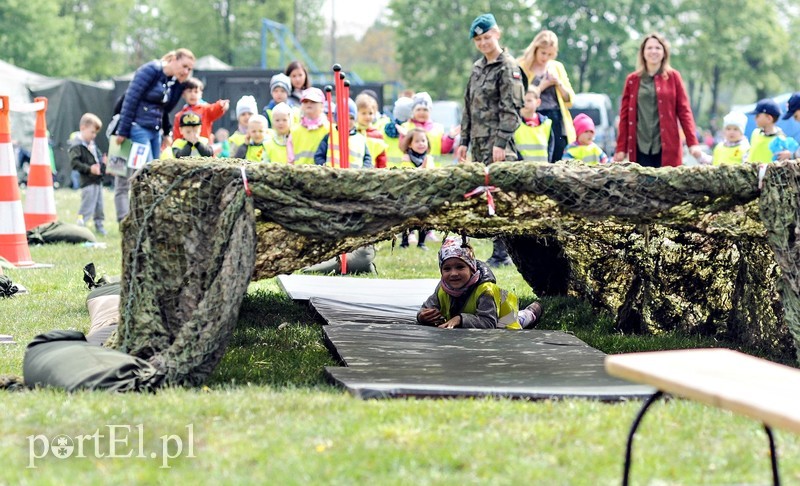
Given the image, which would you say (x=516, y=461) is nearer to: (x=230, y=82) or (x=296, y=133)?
(x=296, y=133)

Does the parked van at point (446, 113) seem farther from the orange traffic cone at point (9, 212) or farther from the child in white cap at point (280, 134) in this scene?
the orange traffic cone at point (9, 212)

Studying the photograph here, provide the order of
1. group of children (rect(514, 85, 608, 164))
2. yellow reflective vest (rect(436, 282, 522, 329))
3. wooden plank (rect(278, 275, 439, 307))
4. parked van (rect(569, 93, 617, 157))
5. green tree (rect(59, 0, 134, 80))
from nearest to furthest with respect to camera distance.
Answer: yellow reflective vest (rect(436, 282, 522, 329)) < wooden plank (rect(278, 275, 439, 307)) < group of children (rect(514, 85, 608, 164)) < parked van (rect(569, 93, 617, 157)) < green tree (rect(59, 0, 134, 80))

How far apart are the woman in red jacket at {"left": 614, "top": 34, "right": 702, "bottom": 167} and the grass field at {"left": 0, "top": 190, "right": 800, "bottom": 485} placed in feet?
15.6

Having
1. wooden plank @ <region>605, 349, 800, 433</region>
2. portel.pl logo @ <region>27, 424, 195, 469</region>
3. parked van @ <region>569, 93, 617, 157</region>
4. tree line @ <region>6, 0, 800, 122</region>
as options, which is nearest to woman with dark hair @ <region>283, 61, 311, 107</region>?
portel.pl logo @ <region>27, 424, 195, 469</region>

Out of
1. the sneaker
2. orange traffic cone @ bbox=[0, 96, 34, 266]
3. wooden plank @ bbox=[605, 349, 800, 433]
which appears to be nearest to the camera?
wooden plank @ bbox=[605, 349, 800, 433]

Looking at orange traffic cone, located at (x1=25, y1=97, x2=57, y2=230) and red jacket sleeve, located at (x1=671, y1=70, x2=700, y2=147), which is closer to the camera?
red jacket sleeve, located at (x1=671, y1=70, x2=700, y2=147)

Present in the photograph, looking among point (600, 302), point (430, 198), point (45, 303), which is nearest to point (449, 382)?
point (430, 198)

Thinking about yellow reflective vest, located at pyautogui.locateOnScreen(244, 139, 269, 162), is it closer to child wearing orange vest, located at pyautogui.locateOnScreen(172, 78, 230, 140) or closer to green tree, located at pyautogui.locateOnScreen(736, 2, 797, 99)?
child wearing orange vest, located at pyautogui.locateOnScreen(172, 78, 230, 140)

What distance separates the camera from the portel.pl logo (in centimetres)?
401

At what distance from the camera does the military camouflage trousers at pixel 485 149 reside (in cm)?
888

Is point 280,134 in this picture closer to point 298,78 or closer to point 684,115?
point 298,78

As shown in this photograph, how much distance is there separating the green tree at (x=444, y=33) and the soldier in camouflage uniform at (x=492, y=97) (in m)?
42.1

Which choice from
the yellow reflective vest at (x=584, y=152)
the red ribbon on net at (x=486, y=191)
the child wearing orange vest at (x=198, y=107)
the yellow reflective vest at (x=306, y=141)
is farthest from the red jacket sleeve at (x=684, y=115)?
the child wearing orange vest at (x=198, y=107)

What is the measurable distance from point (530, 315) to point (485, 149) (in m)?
1.94
